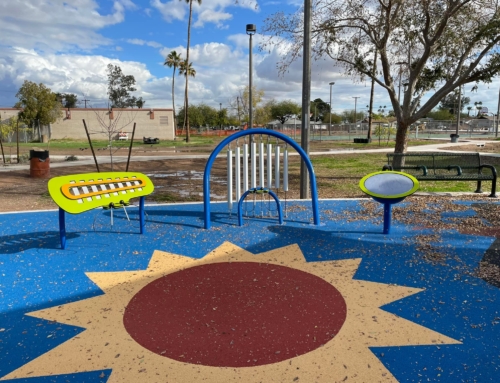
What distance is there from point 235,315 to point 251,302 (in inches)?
11.3

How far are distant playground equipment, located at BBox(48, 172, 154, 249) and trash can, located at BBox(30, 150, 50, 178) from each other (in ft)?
26.6

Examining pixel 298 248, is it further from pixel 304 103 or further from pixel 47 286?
pixel 304 103

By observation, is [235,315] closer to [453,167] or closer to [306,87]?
[306,87]

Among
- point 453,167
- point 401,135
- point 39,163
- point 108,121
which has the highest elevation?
point 108,121

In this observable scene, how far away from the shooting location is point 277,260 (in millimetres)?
4723

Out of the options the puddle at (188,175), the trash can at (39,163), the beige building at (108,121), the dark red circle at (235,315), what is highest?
the beige building at (108,121)

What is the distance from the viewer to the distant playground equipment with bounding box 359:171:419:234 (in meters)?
5.47

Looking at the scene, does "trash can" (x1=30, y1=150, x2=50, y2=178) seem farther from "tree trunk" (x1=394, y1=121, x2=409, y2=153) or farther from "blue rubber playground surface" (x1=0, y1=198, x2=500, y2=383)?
"tree trunk" (x1=394, y1=121, x2=409, y2=153)

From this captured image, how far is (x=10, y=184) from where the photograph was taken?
36.9 feet

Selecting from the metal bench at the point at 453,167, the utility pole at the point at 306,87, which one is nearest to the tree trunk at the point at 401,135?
the metal bench at the point at 453,167

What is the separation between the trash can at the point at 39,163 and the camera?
490 inches

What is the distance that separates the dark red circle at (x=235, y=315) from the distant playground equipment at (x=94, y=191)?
163cm

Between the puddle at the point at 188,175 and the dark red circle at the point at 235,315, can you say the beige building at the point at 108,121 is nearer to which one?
the puddle at the point at 188,175

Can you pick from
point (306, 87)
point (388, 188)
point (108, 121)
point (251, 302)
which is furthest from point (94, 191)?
point (108, 121)
